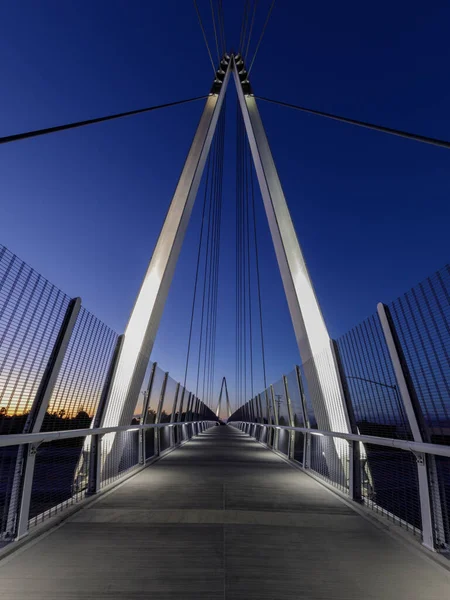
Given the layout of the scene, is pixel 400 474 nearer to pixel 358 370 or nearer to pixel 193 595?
pixel 358 370

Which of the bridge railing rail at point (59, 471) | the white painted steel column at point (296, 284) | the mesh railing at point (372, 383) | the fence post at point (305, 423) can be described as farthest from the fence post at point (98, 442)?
the fence post at point (305, 423)

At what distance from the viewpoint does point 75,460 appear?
185 inches

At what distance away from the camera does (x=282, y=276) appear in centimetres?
1251

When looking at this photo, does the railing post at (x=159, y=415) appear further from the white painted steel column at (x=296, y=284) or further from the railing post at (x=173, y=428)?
the white painted steel column at (x=296, y=284)

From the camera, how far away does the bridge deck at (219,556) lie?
2389mm

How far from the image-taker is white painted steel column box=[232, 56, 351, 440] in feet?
26.2

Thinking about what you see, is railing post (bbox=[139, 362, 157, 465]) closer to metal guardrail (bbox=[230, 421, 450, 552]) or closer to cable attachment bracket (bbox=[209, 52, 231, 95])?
metal guardrail (bbox=[230, 421, 450, 552])

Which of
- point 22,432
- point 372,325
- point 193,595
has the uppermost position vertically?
point 372,325

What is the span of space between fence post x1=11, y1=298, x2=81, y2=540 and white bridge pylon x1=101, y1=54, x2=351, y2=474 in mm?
2424

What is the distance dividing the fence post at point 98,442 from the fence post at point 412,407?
360cm

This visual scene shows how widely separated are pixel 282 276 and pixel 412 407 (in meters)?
9.06

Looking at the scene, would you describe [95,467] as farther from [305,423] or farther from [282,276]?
[282,276]

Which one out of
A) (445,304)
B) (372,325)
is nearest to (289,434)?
(372,325)

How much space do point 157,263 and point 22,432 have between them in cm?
871
